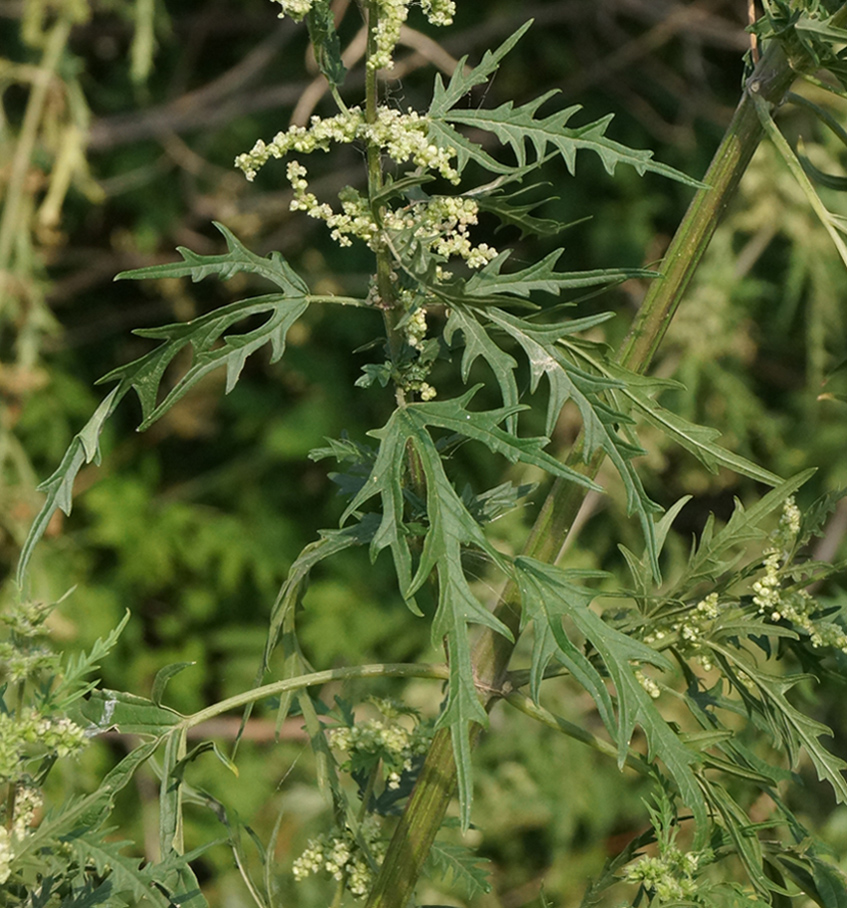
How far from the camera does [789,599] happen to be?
2.27 feet

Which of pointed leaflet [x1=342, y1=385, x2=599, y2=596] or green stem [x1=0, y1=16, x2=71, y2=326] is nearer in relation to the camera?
pointed leaflet [x1=342, y1=385, x2=599, y2=596]

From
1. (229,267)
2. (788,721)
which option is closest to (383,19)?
(229,267)

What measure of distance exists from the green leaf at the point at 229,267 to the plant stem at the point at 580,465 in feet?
0.71

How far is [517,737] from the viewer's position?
7.48ft

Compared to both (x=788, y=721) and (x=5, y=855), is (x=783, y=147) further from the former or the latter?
(x=5, y=855)

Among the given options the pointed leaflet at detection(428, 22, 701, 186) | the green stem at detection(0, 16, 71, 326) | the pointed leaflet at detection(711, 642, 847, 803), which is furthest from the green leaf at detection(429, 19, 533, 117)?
the green stem at detection(0, 16, 71, 326)

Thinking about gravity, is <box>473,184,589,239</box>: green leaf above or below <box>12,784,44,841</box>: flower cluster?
above

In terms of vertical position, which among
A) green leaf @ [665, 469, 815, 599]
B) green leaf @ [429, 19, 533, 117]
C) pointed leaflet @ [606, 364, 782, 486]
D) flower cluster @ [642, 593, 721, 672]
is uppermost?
green leaf @ [429, 19, 533, 117]

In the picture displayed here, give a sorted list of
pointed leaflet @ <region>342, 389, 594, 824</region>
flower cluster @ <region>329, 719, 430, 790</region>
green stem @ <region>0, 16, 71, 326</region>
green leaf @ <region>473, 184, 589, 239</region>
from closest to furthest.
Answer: pointed leaflet @ <region>342, 389, 594, 824</region> → green leaf @ <region>473, 184, 589, 239</region> → flower cluster @ <region>329, 719, 430, 790</region> → green stem @ <region>0, 16, 71, 326</region>

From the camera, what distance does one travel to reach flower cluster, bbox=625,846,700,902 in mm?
621

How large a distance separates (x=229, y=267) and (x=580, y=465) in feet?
0.82

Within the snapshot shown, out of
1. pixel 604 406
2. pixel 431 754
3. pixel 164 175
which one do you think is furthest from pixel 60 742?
pixel 164 175

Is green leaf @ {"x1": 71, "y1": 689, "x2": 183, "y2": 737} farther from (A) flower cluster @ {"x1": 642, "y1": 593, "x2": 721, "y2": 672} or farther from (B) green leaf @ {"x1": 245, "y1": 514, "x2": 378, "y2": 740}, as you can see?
(A) flower cluster @ {"x1": 642, "y1": 593, "x2": 721, "y2": 672}

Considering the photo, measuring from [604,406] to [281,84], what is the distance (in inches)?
89.6
